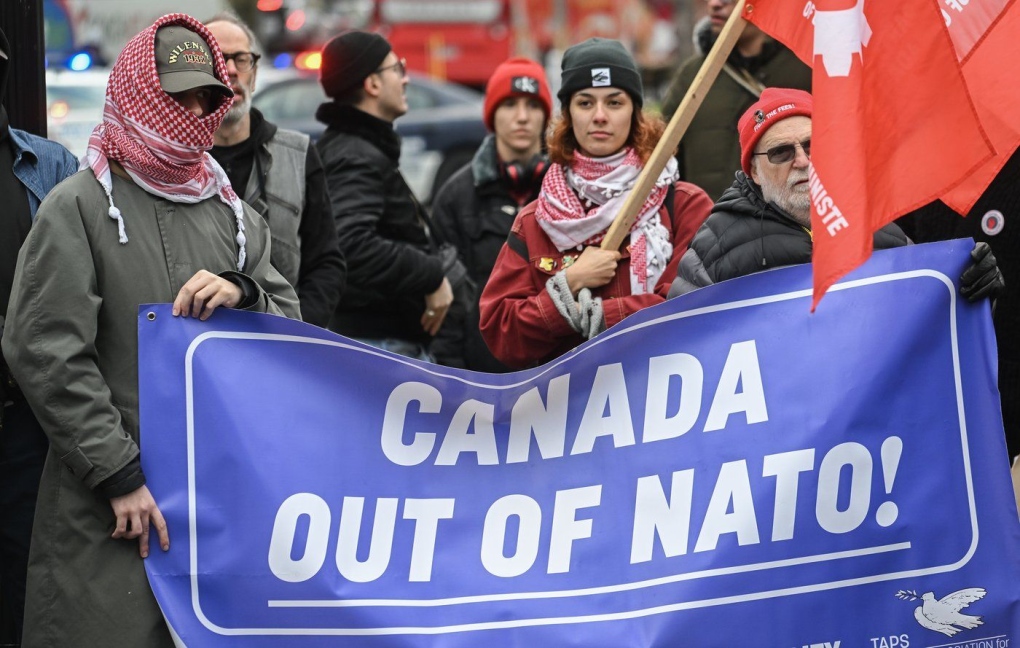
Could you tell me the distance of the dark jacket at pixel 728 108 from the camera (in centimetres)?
639

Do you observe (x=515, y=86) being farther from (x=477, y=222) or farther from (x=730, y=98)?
(x=730, y=98)

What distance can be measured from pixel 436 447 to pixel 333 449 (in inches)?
11.2

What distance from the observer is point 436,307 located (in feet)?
20.8

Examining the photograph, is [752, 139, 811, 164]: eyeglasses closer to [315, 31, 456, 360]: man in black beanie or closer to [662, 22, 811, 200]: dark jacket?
[662, 22, 811, 200]: dark jacket

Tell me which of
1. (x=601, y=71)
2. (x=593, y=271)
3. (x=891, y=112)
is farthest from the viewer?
(x=601, y=71)

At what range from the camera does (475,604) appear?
409cm

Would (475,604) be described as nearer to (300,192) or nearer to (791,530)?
(791,530)

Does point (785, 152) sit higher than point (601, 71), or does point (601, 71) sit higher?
point (601, 71)

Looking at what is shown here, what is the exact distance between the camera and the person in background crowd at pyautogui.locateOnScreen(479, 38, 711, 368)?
189 inches

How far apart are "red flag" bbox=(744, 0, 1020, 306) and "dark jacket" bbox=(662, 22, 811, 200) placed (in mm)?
2263

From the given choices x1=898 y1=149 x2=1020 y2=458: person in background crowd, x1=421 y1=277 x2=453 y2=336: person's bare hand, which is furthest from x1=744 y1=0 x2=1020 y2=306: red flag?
x1=421 y1=277 x2=453 y2=336: person's bare hand

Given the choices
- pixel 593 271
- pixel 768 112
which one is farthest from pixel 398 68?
pixel 768 112

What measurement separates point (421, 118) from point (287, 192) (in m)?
11.5

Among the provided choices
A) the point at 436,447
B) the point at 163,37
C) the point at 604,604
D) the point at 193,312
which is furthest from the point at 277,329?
the point at 604,604
